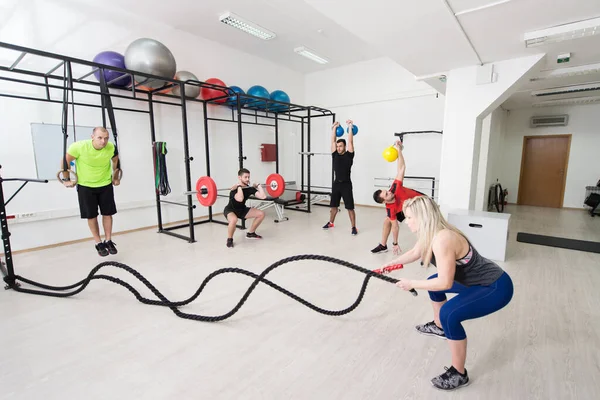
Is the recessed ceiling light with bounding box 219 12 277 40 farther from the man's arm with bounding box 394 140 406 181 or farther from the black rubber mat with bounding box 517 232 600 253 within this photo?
the black rubber mat with bounding box 517 232 600 253

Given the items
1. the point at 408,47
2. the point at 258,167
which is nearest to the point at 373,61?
the point at 258,167

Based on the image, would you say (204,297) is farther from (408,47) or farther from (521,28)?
(521,28)

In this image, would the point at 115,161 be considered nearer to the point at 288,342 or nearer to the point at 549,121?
the point at 288,342

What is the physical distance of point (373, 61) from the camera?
6.95 m

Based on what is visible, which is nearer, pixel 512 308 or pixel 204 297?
pixel 512 308

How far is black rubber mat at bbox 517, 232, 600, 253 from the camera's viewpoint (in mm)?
3805

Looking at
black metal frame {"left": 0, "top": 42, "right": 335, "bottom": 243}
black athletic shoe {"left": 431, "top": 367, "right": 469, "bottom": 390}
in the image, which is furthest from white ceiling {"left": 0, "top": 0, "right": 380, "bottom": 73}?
black athletic shoe {"left": 431, "top": 367, "right": 469, "bottom": 390}

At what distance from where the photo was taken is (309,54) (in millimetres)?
6352

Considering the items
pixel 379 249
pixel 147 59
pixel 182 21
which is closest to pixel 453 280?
pixel 379 249

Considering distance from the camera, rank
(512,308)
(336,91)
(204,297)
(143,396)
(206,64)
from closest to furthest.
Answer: (143,396) < (512,308) < (204,297) < (206,64) < (336,91)

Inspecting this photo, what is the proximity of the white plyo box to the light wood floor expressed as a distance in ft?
0.70

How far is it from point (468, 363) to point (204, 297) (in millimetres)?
1930

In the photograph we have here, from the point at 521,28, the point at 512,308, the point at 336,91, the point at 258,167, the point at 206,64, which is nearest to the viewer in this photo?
the point at 512,308

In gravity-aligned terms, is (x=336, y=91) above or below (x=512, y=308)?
above
